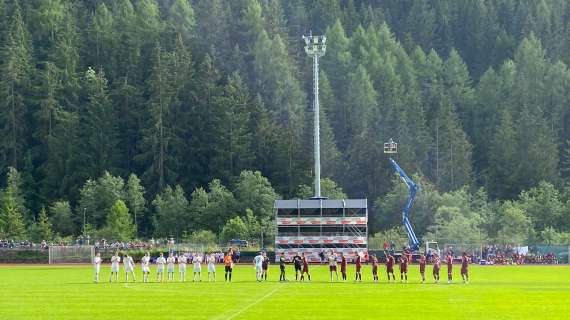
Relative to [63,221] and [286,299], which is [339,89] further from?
[286,299]

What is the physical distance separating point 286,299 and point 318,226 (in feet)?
170

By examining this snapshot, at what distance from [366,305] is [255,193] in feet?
344

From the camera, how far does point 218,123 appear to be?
17662 centimetres

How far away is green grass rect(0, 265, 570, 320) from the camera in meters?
45.2

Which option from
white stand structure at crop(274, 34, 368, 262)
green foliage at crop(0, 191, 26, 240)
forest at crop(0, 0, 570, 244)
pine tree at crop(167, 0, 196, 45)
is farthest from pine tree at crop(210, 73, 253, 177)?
white stand structure at crop(274, 34, 368, 262)

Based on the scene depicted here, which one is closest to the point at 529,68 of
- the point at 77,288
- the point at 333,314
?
the point at 77,288

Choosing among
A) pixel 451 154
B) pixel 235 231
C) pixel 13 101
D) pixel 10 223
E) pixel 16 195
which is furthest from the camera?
pixel 13 101

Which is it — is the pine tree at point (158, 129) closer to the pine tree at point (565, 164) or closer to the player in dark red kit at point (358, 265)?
the pine tree at point (565, 164)

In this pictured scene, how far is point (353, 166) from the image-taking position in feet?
570

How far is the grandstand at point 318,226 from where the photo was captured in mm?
104250

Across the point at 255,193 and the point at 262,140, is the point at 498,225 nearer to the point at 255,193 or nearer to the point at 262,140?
the point at 255,193

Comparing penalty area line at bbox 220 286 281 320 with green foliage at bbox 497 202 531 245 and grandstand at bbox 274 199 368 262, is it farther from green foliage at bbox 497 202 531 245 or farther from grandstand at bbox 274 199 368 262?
green foliage at bbox 497 202 531 245

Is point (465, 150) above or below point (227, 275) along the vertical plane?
above

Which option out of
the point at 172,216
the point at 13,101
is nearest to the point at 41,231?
the point at 172,216
